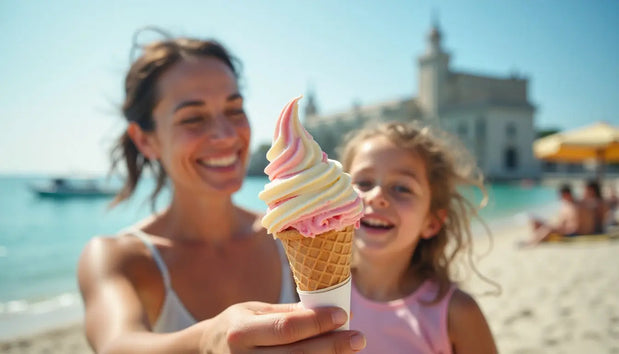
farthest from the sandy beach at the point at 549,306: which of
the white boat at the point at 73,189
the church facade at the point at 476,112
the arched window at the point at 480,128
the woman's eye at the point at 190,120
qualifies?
the arched window at the point at 480,128

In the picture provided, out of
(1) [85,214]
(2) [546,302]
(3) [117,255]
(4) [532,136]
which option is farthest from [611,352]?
(4) [532,136]

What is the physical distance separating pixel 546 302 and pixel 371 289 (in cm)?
380

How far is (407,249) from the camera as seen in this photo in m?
1.90

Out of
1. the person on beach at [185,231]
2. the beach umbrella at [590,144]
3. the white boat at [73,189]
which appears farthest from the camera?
the white boat at [73,189]

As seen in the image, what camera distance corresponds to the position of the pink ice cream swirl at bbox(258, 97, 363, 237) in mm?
999

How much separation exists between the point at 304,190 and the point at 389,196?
29.9 inches

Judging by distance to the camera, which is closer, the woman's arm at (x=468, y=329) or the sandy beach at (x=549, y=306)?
the woman's arm at (x=468, y=329)

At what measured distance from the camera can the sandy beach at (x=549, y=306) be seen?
351 centimetres

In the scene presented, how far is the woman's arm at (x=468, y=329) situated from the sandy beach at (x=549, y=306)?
0.59 m

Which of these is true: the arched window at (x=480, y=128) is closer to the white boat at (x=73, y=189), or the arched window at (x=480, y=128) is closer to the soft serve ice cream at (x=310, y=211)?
the white boat at (x=73, y=189)

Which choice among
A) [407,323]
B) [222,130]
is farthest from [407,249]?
[222,130]

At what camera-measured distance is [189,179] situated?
72.3 inches

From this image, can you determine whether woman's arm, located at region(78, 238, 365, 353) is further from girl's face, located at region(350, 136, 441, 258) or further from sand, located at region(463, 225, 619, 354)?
sand, located at region(463, 225, 619, 354)

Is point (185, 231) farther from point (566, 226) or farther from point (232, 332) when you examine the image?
point (566, 226)
